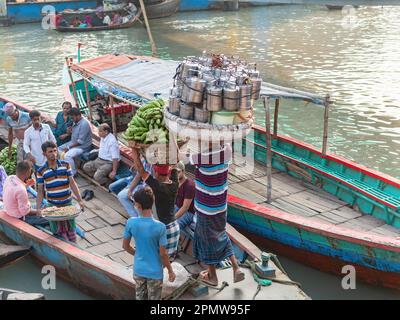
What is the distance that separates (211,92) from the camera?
4.32 m

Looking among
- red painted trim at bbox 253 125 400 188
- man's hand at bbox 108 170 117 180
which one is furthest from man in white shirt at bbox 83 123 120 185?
red painted trim at bbox 253 125 400 188

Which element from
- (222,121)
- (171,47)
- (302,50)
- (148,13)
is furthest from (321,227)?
(148,13)

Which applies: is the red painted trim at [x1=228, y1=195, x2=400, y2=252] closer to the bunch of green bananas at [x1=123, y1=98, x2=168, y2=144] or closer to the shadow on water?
the bunch of green bananas at [x1=123, y1=98, x2=168, y2=144]

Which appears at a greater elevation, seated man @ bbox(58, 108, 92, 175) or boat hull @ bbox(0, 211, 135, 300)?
seated man @ bbox(58, 108, 92, 175)

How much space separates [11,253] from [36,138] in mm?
1697

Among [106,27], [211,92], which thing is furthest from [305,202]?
[106,27]

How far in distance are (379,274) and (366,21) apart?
24.7 meters

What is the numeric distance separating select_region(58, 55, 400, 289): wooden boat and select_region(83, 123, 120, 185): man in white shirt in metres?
0.29

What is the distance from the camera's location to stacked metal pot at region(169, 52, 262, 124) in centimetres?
434

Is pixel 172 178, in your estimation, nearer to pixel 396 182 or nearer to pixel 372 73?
pixel 396 182

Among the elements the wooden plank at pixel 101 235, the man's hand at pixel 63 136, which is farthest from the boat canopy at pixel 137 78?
the wooden plank at pixel 101 235

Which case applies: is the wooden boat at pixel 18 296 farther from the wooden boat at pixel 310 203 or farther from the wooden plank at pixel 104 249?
the wooden boat at pixel 310 203

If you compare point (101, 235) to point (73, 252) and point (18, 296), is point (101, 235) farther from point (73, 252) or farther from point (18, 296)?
point (18, 296)

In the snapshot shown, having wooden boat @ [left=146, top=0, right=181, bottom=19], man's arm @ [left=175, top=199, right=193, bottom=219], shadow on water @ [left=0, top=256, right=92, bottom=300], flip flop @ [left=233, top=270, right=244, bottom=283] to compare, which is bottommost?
shadow on water @ [left=0, top=256, right=92, bottom=300]
